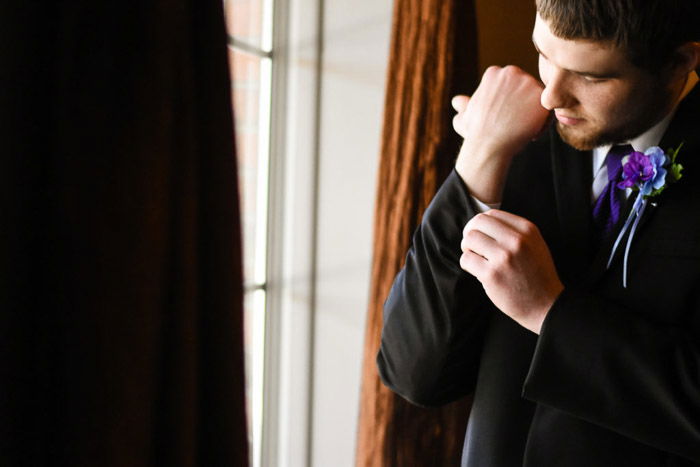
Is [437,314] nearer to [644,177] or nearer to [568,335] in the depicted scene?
[568,335]

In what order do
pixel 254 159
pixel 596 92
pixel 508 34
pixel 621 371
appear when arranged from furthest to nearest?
pixel 508 34 → pixel 254 159 → pixel 596 92 → pixel 621 371

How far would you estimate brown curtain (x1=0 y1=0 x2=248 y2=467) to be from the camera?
2.35ft

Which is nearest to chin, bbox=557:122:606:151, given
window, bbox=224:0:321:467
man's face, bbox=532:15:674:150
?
man's face, bbox=532:15:674:150

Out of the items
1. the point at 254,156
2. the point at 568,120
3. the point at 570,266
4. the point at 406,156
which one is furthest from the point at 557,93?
the point at 254,156

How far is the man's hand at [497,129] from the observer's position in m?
1.12

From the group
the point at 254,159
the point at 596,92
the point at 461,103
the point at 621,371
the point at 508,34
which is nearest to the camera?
the point at 621,371

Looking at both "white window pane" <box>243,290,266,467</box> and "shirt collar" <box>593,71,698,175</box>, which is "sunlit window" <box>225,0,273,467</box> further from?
"shirt collar" <box>593,71,698,175</box>

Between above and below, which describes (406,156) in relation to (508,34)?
below

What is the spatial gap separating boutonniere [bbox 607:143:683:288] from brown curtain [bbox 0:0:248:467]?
Result: 0.62 meters

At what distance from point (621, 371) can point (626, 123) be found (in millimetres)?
374

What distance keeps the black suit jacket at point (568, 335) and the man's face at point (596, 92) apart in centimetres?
5

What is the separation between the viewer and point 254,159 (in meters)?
1.88

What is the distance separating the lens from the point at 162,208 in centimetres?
78

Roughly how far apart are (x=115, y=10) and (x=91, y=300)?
1.01 feet
